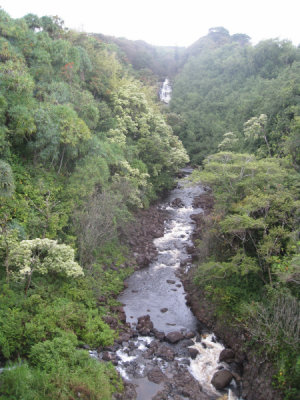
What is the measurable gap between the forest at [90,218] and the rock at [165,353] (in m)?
2.61

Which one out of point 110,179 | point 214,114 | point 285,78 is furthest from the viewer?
point 214,114

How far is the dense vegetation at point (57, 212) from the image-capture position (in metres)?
12.7

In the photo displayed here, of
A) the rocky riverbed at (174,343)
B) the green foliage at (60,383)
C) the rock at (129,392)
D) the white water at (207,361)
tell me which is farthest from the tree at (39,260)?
the white water at (207,361)

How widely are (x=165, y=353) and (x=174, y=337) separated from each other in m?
1.19

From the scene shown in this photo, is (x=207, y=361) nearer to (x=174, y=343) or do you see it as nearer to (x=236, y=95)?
(x=174, y=343)

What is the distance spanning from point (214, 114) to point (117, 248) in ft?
133

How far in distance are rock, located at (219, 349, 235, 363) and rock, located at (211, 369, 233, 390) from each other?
0.94 metres

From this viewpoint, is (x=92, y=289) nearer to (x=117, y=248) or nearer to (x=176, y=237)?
(x=117, y=248)

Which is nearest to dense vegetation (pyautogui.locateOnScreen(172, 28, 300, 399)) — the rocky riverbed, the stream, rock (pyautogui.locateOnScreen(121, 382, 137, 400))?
the rocky riverbed

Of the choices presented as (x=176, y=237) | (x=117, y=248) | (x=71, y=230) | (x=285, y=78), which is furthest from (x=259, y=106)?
(x=71, y=230)

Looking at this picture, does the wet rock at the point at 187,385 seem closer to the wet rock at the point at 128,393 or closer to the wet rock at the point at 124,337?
the wet rock at the point at 128,393

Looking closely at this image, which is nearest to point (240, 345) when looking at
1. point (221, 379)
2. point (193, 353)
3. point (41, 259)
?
Result: point (221, 379)

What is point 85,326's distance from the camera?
15.7 meters

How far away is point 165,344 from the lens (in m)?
16.8
